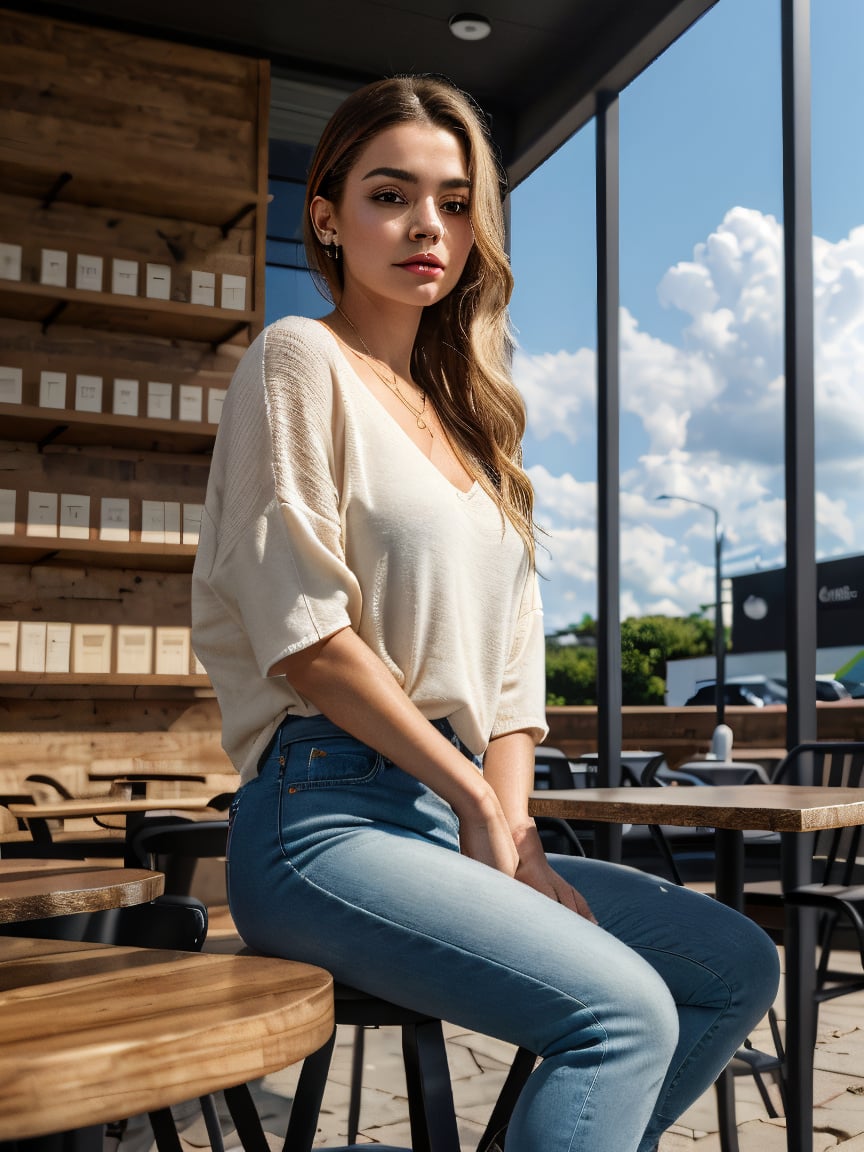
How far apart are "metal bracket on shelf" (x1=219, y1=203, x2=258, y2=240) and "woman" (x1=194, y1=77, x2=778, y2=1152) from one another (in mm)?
4068

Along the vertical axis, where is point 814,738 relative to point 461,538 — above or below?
below

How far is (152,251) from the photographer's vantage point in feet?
16.9

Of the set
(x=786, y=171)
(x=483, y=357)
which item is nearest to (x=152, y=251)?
(x=786, y=171)

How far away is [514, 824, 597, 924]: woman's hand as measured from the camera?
3.71ft

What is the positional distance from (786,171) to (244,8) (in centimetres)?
264

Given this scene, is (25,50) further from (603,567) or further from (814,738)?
(814,738)

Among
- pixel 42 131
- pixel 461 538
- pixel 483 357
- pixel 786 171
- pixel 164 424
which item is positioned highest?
pixel 42 131

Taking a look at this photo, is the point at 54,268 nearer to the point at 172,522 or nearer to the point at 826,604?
the point at 172,522

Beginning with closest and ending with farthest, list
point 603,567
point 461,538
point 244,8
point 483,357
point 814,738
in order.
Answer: point 461,538
point 483,357
point 814,738
point 603,567
point 244,8

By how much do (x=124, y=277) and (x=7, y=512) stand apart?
1.11 metres

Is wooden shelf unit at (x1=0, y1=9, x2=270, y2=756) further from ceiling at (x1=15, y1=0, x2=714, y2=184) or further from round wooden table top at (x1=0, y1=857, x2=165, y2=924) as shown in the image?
round wooden table top at (x1=0, y1=857, x2=165, y2=924)

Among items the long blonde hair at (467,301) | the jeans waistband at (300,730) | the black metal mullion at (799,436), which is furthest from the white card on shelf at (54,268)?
the jeans waistband at (300,730)

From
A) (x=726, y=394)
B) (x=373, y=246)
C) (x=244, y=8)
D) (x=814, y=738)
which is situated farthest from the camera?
(x=726, y=394)

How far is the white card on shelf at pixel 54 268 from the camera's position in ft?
15.7
